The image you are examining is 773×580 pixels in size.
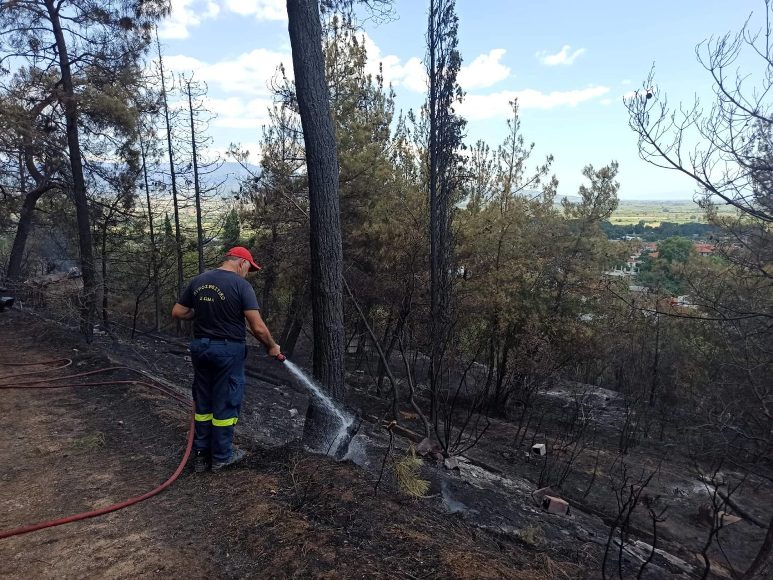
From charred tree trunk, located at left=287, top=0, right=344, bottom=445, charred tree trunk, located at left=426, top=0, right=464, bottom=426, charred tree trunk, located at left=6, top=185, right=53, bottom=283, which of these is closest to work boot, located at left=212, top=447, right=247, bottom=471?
charred tree trunk, located at left=287, top=0, right=344, bottom=445

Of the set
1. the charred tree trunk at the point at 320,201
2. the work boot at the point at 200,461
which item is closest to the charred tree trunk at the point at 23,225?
the charred tree trunk at the point at 320,201

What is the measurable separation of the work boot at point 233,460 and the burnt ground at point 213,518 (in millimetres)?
87

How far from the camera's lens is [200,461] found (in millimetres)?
4285

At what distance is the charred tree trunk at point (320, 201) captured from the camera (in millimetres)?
5316

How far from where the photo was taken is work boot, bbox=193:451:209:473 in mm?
4199

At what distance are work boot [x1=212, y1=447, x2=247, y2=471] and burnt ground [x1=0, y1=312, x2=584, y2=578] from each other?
0.29 ft

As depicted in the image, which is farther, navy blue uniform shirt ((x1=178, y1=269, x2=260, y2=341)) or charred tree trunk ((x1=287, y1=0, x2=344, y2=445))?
charred tree trunk ((x1=287, y1=0, x2=344, y2=445))

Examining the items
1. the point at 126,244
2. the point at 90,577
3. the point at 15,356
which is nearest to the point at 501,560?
the point at 90,577

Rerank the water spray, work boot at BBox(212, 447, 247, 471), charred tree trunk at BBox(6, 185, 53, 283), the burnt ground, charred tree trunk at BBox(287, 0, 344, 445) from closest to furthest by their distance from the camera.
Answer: the burnt ground < work boot at BBox(212, 447, 247, 471) < charred tree trunk at BBox(287, 0, 344, 445) < the water spray < charred tree trunk at BBox(6, 185, 53, 283)

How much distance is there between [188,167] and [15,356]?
38.9 ft

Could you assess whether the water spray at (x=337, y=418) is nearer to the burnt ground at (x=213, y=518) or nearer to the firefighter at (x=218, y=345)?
the burnt ground at (x=213, y=518)

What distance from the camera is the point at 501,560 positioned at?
3.24 m

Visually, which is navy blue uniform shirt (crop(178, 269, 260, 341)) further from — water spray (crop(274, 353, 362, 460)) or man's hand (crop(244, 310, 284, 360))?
water spray (crop(274, 353, 362, 460))

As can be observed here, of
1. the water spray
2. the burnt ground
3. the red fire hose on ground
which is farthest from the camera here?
the water spray
